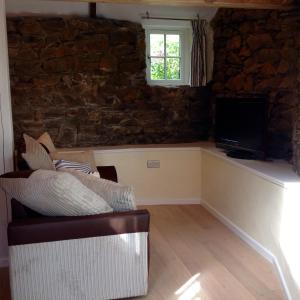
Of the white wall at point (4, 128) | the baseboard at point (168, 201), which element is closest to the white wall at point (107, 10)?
the white wall at point (4, 128)

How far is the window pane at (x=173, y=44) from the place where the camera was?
5.06 meters

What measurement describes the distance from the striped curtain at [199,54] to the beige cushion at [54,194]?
10.0 feet

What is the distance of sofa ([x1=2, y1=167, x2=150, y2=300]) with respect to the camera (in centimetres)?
221

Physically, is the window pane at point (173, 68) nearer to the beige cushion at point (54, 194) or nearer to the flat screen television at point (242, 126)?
the flat screen television at point (242, 126)

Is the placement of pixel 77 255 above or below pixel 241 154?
below

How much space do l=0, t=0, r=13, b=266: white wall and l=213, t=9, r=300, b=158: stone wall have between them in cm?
234

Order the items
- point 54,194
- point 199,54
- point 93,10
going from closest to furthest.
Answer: point 54,194 < point 93,10 < point 199,54

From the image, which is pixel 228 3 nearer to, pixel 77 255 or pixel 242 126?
pixel 242 126

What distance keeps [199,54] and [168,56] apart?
418 mm

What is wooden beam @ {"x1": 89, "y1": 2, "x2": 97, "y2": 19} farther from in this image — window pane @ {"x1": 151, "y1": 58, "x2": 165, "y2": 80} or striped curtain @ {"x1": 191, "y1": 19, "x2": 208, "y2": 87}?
striped curtain @ {"x1": 191, "y1": 19, "x2": 208, "y2": 87}

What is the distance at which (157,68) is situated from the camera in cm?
507

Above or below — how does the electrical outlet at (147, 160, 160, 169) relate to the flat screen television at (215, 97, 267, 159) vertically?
below

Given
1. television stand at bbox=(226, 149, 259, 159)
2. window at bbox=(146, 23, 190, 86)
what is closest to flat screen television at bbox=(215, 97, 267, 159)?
television stand at bbox=(226, 149, 259, 159)

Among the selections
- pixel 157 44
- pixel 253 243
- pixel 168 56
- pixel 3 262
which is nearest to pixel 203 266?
pixel 253 243
